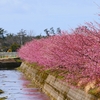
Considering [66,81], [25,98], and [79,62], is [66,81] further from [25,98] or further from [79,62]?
[25,98]

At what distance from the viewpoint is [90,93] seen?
16938mm

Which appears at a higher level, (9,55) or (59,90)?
(59,90)

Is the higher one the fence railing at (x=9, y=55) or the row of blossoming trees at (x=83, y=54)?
the row of blossoming trees at (x=83, y=54)

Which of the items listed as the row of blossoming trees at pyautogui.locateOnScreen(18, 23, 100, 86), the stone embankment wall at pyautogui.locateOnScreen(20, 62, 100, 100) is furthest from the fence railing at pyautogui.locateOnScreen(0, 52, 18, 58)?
the row of blossoming trees at pyautogui.locateOnScreen(18, 23, 100, 86)

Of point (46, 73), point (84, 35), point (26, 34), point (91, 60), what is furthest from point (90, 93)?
point (26, 34)

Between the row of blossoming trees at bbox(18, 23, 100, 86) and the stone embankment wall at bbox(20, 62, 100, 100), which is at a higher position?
the row of blossoming trees at bbox(18, 23, 100, 86)

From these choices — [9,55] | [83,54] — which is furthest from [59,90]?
[9,55]

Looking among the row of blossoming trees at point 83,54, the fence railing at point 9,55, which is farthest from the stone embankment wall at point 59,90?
the fence railing at point 9,55

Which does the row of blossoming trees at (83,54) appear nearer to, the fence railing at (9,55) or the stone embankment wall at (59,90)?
the stone embankment wall at (59,90)

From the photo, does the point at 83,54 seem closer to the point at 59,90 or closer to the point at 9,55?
the point at 59,90

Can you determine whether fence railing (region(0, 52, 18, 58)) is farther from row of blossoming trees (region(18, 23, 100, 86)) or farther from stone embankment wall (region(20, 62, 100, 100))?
row of blossoming trees (region(18, 23, 100, 86))

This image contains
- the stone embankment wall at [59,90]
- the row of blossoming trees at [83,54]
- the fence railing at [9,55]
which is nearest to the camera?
the row of blossoming trees at [83,54]

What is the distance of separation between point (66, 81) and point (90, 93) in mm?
5001

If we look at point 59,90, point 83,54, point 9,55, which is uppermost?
point 83,54
